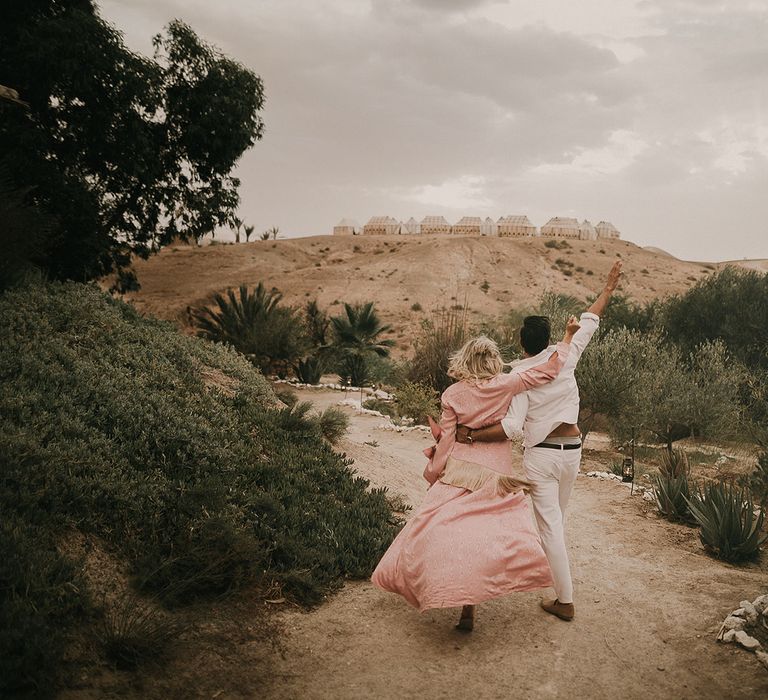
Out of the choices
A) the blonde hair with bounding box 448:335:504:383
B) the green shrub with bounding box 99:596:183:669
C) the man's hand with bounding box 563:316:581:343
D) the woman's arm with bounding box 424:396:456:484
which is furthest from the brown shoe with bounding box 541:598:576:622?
the green shrub with bounding box 99:596:183:669

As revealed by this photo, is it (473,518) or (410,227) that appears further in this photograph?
(410,227)

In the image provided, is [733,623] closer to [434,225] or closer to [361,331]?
[361,331]

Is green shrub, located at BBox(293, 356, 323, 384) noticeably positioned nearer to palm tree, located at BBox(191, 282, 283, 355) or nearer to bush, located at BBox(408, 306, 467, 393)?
palm tree, located at BBox(191, 282, 283, 355)

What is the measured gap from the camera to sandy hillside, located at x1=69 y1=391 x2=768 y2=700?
11.5ft

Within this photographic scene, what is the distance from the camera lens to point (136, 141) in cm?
1207

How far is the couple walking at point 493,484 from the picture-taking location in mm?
3713

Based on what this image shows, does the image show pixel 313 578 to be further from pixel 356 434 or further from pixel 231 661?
pixel 356 434

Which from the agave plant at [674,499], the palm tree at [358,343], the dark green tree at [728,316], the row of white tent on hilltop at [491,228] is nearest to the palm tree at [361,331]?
the palm tree at [358,343]

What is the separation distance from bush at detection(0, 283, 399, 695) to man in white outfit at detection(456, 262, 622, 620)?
73.8 inches

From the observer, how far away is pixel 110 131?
39.2 feet

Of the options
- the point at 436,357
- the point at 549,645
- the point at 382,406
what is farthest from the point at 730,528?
the point at 436,357

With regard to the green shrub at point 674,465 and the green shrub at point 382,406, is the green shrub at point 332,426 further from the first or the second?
the green shrub at point 674,465

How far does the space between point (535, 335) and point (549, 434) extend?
0.68 meters

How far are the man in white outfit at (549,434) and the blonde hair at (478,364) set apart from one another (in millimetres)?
194
